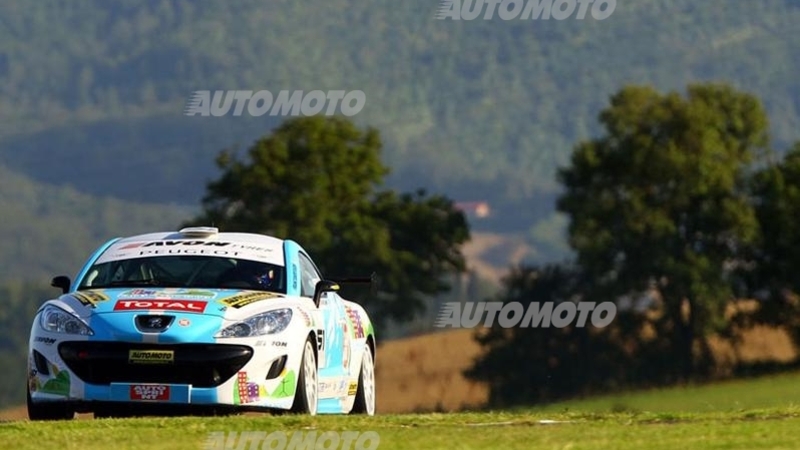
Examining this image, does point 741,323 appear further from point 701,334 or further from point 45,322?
point 45,322

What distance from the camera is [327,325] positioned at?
1625 cm

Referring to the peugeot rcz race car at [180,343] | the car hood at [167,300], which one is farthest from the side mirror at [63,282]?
the car hood at [167,300]

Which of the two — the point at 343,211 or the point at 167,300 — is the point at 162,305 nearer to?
the point at 167,300

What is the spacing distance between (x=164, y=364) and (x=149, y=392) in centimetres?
22

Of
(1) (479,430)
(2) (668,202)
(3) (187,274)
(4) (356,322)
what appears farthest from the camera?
(2) (668,202)

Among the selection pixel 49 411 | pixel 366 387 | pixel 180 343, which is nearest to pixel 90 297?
pixel 49 411

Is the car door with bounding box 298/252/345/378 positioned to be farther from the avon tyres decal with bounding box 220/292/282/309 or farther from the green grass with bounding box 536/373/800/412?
the green grass with bounding box 536/373/800/412

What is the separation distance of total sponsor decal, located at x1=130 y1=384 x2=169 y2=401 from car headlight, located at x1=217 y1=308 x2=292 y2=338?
1.79 ft

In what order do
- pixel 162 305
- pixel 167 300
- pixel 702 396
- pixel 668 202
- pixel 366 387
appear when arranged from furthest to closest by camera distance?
pixel 668 202 < pixel 702 396 < pixel 366 387 < pixel 167 300 < pixel 162 305

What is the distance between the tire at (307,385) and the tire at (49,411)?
161 centimetres

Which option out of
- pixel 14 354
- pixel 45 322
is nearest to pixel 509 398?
pixel 45 322

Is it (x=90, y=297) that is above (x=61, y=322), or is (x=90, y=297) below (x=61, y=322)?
above

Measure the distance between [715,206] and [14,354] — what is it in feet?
303

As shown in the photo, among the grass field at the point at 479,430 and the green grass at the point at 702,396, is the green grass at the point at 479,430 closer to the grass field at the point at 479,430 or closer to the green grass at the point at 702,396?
the grass field at the point at 479,430
